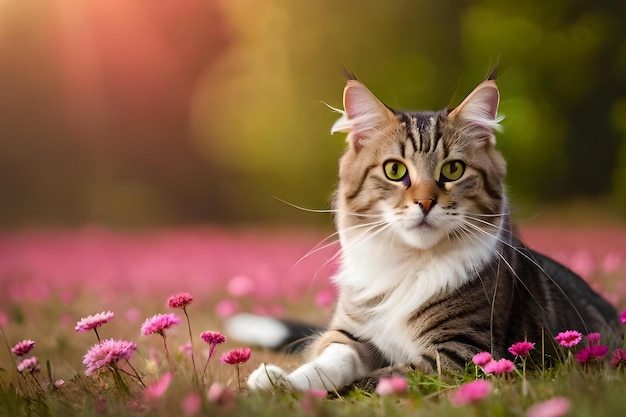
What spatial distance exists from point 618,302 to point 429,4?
5317 millimetres

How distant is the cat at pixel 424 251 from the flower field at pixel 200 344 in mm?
129

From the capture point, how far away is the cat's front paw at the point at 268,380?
2.35 m

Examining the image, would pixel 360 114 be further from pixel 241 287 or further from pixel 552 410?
pixel 241 287

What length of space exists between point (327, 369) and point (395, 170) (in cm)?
75

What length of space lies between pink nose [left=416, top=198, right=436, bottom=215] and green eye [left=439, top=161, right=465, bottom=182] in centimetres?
16

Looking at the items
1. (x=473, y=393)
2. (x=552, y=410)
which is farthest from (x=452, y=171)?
(x=552, y=410)

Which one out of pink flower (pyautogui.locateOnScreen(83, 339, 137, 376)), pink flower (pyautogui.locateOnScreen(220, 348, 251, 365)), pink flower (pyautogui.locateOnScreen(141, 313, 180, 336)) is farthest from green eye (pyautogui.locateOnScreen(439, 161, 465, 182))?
pink flower (pyautogui.locateOnScreen(83, 339, 137, 376))

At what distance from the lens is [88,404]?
2.15 metres

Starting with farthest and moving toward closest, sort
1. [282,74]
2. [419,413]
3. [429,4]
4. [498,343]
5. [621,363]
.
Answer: [282,74] → [429,4] → [498,343] → [621,363] → [419,413]

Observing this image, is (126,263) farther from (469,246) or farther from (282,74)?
(469,246)

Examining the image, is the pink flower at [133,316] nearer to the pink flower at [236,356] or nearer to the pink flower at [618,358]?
the pink flower at [236,356]

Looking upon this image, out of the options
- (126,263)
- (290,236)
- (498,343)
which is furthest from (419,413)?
(290,236)

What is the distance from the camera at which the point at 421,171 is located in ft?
8.39

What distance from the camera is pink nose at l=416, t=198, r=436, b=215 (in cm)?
245
